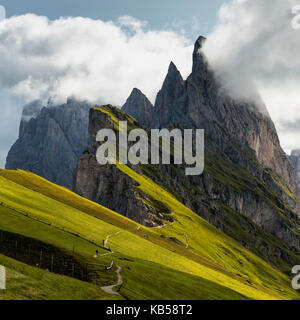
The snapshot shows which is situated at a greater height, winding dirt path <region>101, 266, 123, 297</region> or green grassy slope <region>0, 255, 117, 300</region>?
green grassy slope <region>0, 255, 117, 300</region>

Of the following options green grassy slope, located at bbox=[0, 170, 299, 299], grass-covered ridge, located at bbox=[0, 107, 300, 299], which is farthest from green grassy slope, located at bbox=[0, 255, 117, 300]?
green grassy slope, located at bbox=[0, 170, 299, 299]

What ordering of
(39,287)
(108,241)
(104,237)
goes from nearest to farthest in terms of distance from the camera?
(39,287) < (108,241) < (104,237)

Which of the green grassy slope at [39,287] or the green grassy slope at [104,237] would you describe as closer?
the green grassy slope at [39,287]

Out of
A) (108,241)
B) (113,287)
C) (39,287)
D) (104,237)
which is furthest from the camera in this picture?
(104,237)

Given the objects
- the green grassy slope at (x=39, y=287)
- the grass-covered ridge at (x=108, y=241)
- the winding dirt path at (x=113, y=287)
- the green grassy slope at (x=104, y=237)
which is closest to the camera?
the green grassy slope at (x=39, y=287)

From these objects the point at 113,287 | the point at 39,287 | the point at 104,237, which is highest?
the point at 39,287

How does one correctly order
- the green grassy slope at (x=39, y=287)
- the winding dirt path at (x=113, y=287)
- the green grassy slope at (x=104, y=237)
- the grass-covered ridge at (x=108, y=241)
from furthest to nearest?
the green grassy slope at (x=104, y=237) → the grass-covered ridge at (x=108, y=241) → the winding dirt path at (x=113, y=287) → the green grassy slope at (x=39, y=287)

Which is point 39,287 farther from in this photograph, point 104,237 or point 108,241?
point 104,237

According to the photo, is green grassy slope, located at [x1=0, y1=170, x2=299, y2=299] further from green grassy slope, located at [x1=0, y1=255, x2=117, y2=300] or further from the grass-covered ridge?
green grassy slope, located at [x1=0, y1=255, x2=117, y2=300]

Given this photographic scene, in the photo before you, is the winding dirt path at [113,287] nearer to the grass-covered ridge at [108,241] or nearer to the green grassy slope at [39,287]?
the grass-covered ridge at [108,241]

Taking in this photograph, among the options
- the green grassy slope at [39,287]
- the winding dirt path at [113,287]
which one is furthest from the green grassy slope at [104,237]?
the green grassy slope at [39,287]

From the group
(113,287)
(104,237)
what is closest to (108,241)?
(104,237)
